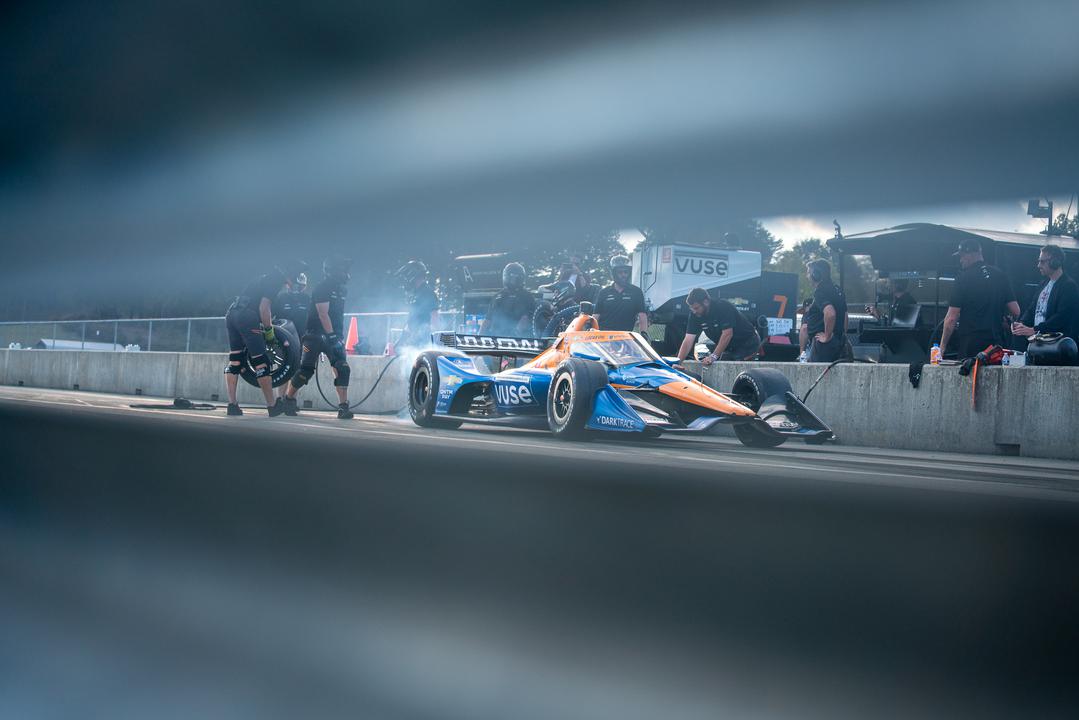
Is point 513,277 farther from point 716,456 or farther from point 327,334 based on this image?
point 716,456

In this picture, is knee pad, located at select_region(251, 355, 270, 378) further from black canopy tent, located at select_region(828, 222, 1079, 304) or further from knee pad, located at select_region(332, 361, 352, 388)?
black canopy tent, located at select_region(828, 222, 1079, 304)

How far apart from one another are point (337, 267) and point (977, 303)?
7.48m

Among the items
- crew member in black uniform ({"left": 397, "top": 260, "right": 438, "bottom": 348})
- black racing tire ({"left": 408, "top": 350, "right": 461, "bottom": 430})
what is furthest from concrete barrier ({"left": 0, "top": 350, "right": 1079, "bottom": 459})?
black racing tire ({"left": 408, "top": 350, "right": 461, "bottom": 430})

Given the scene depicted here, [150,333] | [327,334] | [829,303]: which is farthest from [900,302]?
[150,333]

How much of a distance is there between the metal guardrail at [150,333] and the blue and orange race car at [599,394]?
9178 millimetres

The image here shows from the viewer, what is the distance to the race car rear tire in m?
10.5

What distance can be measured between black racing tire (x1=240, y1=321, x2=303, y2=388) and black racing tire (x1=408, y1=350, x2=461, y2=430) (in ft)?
7.86

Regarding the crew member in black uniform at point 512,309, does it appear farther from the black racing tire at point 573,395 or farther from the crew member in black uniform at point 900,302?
the crew member in black uniform at point 900,302

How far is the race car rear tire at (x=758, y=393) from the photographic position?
10.5 meters

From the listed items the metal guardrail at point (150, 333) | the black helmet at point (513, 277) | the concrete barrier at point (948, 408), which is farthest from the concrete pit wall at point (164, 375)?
the concrete barrier at point (948, 408)

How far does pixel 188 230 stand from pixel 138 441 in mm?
11597

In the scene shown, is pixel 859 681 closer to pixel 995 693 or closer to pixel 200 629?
pixel 995 693

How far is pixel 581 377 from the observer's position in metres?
10.1

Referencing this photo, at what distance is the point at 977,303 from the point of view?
11148 mm
